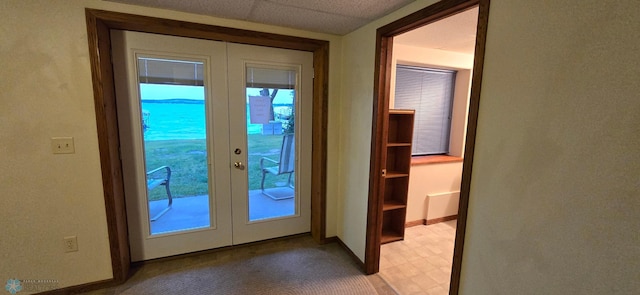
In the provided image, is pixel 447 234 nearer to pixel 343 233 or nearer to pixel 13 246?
pixel 343 233

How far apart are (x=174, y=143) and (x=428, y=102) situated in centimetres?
299

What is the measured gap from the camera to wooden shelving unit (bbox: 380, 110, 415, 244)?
289 cm

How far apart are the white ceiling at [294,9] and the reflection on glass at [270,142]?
1.78ft

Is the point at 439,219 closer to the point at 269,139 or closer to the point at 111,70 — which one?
the point at 269,139

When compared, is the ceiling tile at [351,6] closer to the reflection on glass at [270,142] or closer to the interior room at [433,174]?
the interior room at [433,174]

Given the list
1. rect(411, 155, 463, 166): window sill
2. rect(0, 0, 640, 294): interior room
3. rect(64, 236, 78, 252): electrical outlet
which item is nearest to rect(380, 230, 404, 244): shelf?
rect(0, 0, 640, 294): interior room

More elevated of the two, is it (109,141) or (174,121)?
(174,121)

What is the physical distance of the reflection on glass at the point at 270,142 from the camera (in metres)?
2.56

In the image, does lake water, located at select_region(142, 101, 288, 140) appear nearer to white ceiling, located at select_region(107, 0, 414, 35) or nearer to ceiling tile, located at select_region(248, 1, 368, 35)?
white ceiling, located at select_region(107, 0, 414, 35)

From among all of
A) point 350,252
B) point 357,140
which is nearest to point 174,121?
point 357,140

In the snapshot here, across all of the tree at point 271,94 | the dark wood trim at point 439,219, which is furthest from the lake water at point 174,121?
the dark wood trim at point 439,219

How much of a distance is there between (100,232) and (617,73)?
308 cm

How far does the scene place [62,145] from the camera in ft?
6.10

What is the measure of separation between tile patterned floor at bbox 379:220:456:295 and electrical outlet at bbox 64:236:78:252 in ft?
8.03
